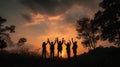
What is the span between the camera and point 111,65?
29.6 m

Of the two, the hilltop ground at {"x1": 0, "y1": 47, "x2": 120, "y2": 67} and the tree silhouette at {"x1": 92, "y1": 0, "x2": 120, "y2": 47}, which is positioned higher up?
the tree silhouette at {"x1": 92, "y1": 0, "x2": 120, "y2": 47}

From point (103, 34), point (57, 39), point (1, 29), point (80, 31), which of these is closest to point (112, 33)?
point (103, 34)

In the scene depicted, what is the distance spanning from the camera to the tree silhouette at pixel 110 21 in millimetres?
40781

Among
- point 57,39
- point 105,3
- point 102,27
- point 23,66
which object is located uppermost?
point 105,3

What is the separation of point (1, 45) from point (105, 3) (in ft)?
65.3

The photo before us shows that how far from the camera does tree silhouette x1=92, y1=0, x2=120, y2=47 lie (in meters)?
40.8

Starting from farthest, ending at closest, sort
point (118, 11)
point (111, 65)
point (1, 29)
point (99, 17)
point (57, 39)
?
point (1, 29), point (99, 17), point (118, 11), point (57, 39), point (111, 65)

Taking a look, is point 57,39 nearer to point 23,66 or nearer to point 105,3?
point 23,66

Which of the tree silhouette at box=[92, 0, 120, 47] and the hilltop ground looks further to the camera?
the tree silhouette at box=[92, 0, 120, 47]

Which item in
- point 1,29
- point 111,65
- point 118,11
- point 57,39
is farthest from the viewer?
point 1,29

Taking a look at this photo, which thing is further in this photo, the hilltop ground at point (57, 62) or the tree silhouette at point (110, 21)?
the tree silhouette at point (110, 21)

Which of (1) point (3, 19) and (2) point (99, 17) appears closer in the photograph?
(2) point (99, 17)

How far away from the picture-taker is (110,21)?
41500 millimetres

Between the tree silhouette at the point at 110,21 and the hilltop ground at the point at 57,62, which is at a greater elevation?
the tree silhouette at the point at 110,21
